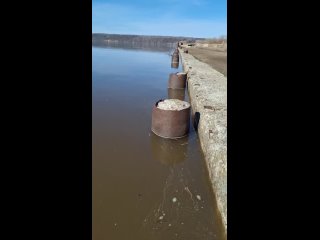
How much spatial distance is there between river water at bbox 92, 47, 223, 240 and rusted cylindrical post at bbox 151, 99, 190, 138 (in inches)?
8.3

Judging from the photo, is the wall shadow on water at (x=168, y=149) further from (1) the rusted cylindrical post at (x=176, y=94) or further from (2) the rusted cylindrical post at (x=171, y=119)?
(1) the rusted cylindrical post at (x=176, y=94)

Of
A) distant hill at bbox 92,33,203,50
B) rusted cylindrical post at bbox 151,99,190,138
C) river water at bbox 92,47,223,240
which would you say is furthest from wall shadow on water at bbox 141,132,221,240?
distant hill at bbox 92,33,203,50

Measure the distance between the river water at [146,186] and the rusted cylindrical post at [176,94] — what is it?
431 centimetres

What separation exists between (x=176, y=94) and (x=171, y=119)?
6.78 metres

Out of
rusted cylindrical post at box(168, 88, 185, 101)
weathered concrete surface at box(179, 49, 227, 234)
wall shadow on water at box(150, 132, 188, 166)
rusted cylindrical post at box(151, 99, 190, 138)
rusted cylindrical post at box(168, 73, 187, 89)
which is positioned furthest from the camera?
rusted cylindrical post at box(168, 73, 187, 89)

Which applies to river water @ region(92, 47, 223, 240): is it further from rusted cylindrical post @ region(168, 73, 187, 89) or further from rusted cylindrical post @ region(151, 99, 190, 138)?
rusted cylindrical post @ region(168, 73, 187, 89)

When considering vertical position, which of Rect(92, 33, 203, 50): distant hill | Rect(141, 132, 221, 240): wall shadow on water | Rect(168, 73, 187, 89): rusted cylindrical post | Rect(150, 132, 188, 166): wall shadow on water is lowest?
Rect(141, 132, 221, 240): wall shadow on water

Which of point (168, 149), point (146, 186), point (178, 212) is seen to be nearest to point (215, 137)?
point (168, 149)

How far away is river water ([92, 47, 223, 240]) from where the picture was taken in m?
3.86
